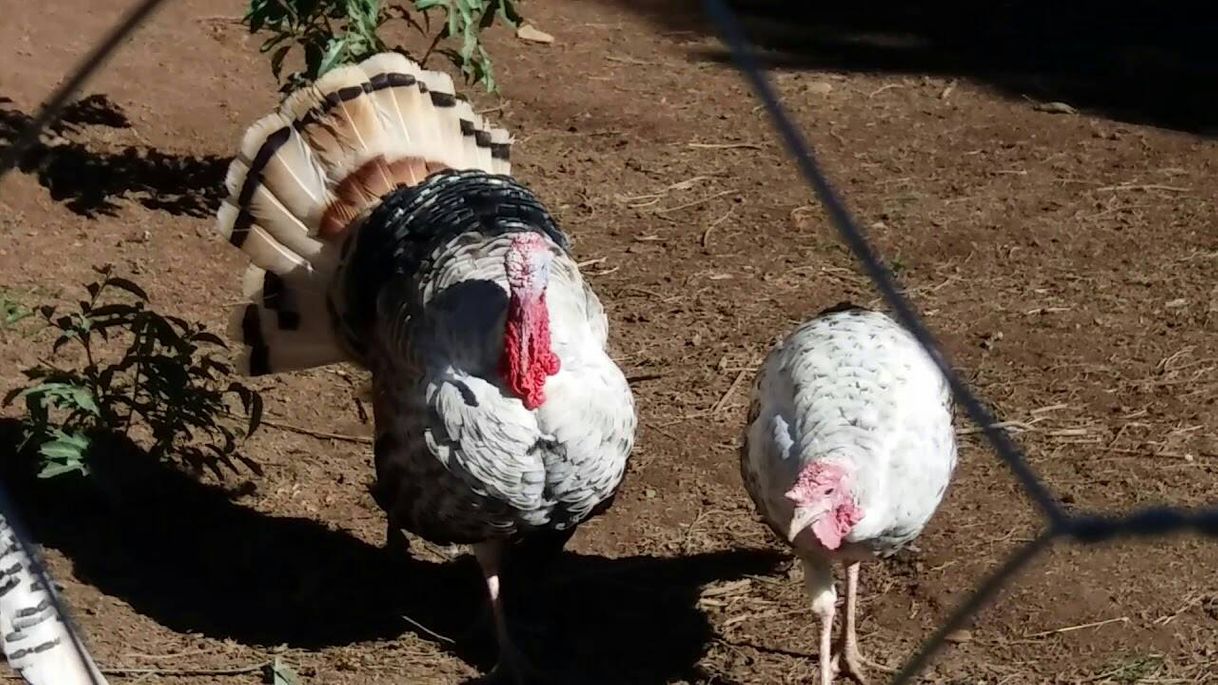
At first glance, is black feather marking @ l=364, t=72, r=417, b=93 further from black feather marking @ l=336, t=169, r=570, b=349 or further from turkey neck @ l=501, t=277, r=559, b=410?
turkey neck @ l=501, t=277, r=559, b=410

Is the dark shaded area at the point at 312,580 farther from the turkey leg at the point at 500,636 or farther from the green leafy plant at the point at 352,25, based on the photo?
the green leafy plant at the point at 352,25

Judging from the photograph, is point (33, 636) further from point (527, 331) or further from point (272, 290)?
point (272, 290)

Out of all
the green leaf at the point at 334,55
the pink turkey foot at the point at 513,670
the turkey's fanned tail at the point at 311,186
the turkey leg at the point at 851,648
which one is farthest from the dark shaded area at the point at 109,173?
the turkey leg at the point at 851,648

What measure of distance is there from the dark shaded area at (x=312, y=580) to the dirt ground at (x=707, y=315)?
0.01 m

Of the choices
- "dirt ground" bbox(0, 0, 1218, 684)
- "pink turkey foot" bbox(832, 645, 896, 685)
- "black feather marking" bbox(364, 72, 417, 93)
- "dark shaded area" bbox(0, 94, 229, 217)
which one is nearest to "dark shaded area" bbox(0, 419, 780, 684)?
"dirt ground" bbox(0, 0, 1218, 684)

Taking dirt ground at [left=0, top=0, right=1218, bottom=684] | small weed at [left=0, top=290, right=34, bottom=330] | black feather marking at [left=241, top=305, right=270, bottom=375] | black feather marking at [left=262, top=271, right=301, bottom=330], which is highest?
black feather marking at [left=262, top=271, right=301, bottom=330]

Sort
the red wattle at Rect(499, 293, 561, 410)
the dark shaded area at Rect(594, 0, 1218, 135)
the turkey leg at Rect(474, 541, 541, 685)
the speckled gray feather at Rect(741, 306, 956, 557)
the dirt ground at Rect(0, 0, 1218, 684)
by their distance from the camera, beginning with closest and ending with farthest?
the speckled gray feather at Rect(741, 306, 956, 557)
the red wattle at Rect(499, 293, 561, 410)
the turkey leg at Rect(474, 541, 541, 685)
the dirt ground at Rect(0, 0, 1218, 684)
the dark shaded area at Rect(594, 0, 1218, 135)

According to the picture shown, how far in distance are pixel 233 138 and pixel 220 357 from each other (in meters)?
1.58

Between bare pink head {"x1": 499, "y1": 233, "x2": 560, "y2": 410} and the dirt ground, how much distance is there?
32.4 inches

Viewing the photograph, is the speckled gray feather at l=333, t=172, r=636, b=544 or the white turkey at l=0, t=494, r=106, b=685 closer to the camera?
the white turkey at l=0, t=494, r=106, b=685

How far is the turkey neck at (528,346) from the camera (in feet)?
11.4

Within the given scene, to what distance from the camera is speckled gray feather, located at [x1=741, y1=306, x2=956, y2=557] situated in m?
3.36

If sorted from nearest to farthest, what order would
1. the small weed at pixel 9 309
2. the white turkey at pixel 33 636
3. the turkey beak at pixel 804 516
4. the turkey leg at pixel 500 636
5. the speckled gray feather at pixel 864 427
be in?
the white turkey at pixel 33 636 → the turkey beak at pixel 804 516 → the speckled gray feather at pixel 864 427 → the turkey leg at pixel 500 636 → the small weed at pixel 9 309

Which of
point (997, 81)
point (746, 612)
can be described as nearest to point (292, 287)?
point (746, 612)
